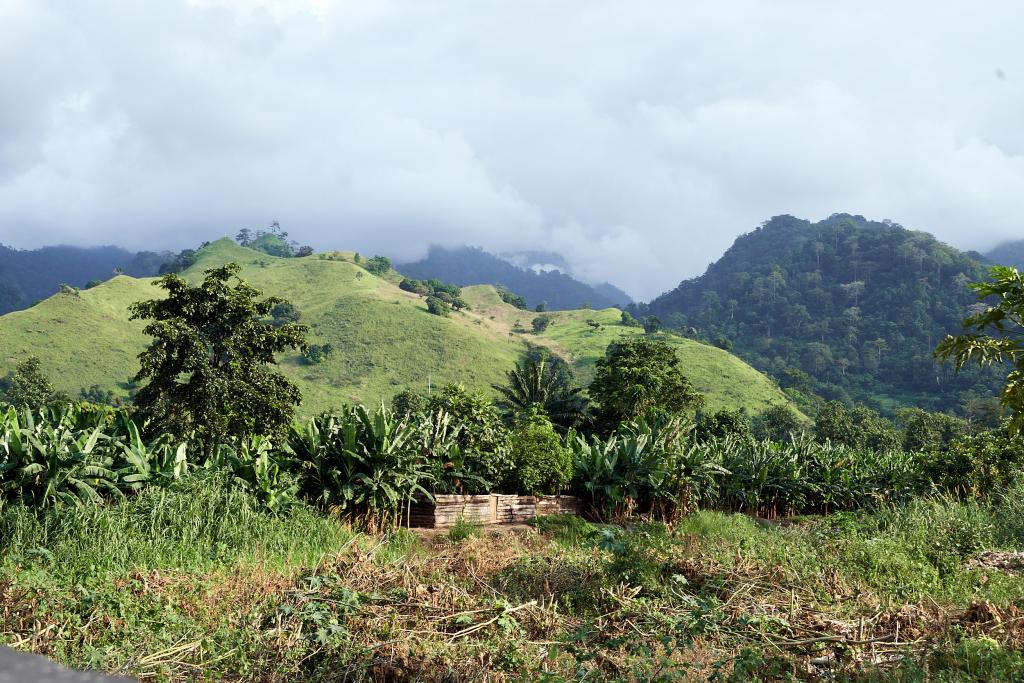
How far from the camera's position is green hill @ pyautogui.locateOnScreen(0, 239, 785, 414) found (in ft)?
253

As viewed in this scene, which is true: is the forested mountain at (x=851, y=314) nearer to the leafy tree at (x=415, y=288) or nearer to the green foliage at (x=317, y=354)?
the leafy tree at (x=415, y=288)

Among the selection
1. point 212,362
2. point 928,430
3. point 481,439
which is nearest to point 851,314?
point 928,430

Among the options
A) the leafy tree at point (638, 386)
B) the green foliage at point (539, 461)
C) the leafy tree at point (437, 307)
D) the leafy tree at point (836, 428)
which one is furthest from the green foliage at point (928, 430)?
the leafy tree at point (437, 307)

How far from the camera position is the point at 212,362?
19.5 m

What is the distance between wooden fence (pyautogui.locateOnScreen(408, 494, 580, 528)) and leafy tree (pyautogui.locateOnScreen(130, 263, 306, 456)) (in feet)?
31.6

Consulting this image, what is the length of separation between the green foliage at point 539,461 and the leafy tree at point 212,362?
9095 mm

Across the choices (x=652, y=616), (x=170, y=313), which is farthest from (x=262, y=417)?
(x=652, y=616)

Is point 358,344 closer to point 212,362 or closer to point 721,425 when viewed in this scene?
point 721,425

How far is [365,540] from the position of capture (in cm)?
767

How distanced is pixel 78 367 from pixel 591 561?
82.0 metres

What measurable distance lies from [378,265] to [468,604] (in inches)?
5772

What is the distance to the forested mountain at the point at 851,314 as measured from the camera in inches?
4225

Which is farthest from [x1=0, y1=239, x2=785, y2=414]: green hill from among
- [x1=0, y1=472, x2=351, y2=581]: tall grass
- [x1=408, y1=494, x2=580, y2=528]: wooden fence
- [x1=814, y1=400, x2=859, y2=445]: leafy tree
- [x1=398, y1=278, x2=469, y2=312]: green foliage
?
[x1=0, y1=472, x2=351, y2=581]: tall grass

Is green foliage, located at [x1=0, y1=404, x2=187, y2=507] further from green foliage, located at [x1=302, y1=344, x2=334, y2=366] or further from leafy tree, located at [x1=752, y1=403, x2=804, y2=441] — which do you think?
green foliage, located at [x1=302, y1=344, x2=334, y2=366]
